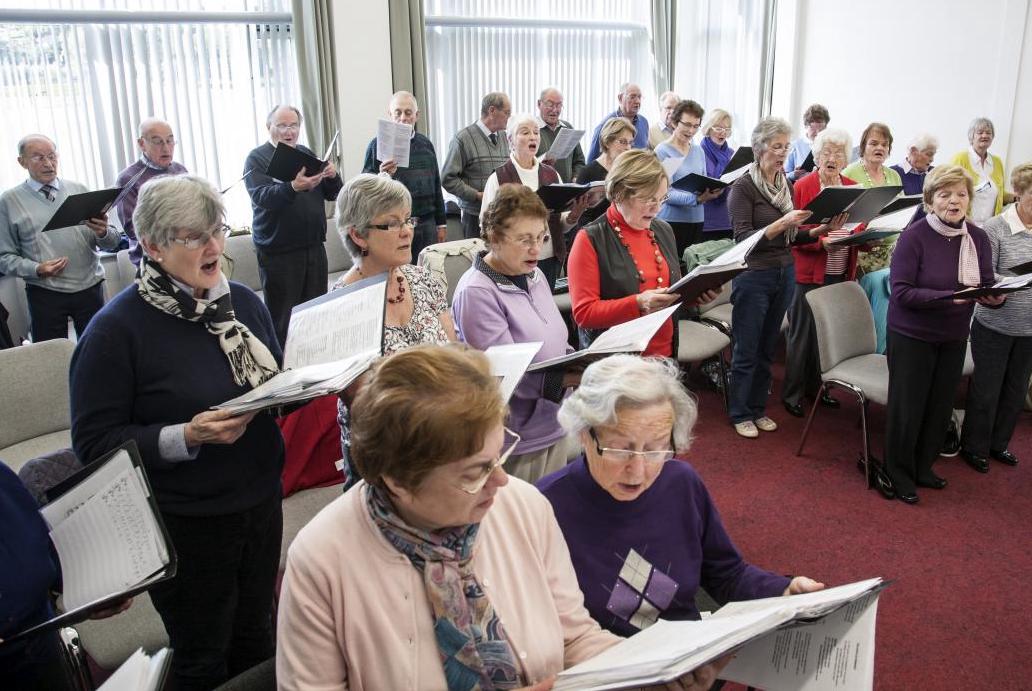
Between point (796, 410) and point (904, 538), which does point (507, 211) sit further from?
point (796, 410)

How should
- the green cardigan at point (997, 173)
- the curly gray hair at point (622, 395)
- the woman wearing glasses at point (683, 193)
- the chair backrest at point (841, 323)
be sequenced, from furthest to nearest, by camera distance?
1. the green cardigan at point (997, 173)
2. the woman wearing glasses at point (683, 193)
3. the chair backrest at point (841, 323)
4. the curly gray hair at point (622, 395)

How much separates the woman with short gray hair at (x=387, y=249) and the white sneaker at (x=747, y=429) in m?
2.39

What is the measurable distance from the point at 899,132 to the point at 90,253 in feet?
Result: 24.3

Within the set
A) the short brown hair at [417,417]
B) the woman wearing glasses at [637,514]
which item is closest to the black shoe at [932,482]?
the woman wearing glasses at [637,514]

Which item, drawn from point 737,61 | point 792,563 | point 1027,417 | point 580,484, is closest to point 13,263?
point 580,484

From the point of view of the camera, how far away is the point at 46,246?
4.13m

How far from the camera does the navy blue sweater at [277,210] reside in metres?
4.49

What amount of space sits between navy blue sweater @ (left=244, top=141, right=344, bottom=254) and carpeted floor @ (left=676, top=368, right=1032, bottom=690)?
262 cm

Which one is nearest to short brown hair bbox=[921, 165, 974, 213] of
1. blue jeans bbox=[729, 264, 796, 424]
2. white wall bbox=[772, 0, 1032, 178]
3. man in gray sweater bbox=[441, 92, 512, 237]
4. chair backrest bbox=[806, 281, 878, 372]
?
chair backrest bbox=[806, 281, 878, 372]

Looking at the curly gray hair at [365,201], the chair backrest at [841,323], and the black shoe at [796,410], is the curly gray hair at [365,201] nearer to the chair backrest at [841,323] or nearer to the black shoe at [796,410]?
the chair backrest at [841,323]

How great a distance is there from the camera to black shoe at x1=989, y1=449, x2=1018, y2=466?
3.81 m

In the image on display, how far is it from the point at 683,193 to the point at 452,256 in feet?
5.59

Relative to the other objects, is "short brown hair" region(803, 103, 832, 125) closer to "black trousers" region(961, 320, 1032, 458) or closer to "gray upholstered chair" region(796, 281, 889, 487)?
"gray upholstered chair" region(796, 281, 889, 487)

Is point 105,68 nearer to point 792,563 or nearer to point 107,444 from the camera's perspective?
point 107,444
